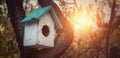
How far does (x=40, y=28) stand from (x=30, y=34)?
233mm

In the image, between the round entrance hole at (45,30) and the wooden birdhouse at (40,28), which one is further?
the round entrance hole at (45,30)

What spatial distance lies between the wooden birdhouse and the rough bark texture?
5.1 inches

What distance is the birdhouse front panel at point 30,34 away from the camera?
5621 millimetres

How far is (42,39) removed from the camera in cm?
569

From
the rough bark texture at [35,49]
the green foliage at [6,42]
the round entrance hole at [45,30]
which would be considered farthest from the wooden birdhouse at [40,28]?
the green foliage at [6,42]

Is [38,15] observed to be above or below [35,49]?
above

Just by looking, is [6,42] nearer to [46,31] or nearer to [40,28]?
[46,31]

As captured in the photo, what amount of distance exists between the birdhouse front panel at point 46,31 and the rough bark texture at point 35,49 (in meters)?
0.16

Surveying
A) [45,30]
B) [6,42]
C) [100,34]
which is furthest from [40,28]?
[100,34]

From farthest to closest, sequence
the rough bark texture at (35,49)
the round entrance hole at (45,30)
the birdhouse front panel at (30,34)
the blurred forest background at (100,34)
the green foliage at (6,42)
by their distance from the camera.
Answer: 1. the blurred forest background at (100,34)
2. the green foliage at (6,42)
3. the round entrance hole at (45,30)
4. the rough bark texture at (35,49)
5. the birdhouse front panel at (30,34)

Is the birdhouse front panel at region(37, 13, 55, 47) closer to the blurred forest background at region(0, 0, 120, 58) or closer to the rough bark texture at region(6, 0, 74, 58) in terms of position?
the rough bark texture at region(6, 0, 74, 58)

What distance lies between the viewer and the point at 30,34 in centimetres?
579

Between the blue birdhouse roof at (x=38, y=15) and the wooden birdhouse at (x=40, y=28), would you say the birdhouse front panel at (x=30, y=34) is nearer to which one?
the wooden birdhouse at (x=40, y=28)

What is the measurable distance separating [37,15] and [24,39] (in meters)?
0.55
